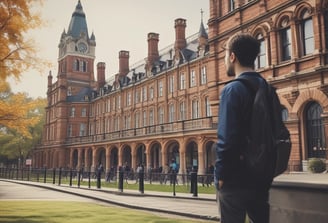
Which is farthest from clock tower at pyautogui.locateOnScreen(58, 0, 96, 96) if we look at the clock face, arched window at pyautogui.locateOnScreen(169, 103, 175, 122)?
arched window at pyautogui.locateOnScreen(169, 103, 175, 122)

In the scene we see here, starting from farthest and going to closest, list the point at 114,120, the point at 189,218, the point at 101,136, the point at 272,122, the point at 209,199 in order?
the point at 114,120 → the point at 101,136 → the point at 209,199 → the point at 189,218 → the point at 272,122

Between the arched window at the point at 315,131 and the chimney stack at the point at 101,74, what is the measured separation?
52.5 metres

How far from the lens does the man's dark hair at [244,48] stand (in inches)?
105

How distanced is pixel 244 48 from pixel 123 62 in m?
56.7

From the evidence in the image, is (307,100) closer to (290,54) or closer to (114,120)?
(290,54)

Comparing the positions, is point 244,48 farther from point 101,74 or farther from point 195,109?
point 101,74

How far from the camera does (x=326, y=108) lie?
15.8 metres

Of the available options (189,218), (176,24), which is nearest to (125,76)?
(176,24)

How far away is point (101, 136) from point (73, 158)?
1371cm

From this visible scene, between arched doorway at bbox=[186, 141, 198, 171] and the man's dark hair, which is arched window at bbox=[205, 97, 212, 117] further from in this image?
the man's dark hair

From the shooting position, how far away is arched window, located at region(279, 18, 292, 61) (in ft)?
59.7

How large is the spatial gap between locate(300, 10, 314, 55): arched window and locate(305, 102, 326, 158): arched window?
275 cm

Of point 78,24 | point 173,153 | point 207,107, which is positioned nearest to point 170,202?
point 207,107

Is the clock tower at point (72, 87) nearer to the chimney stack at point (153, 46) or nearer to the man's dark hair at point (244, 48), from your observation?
the chimney stack at point (153, 46)
